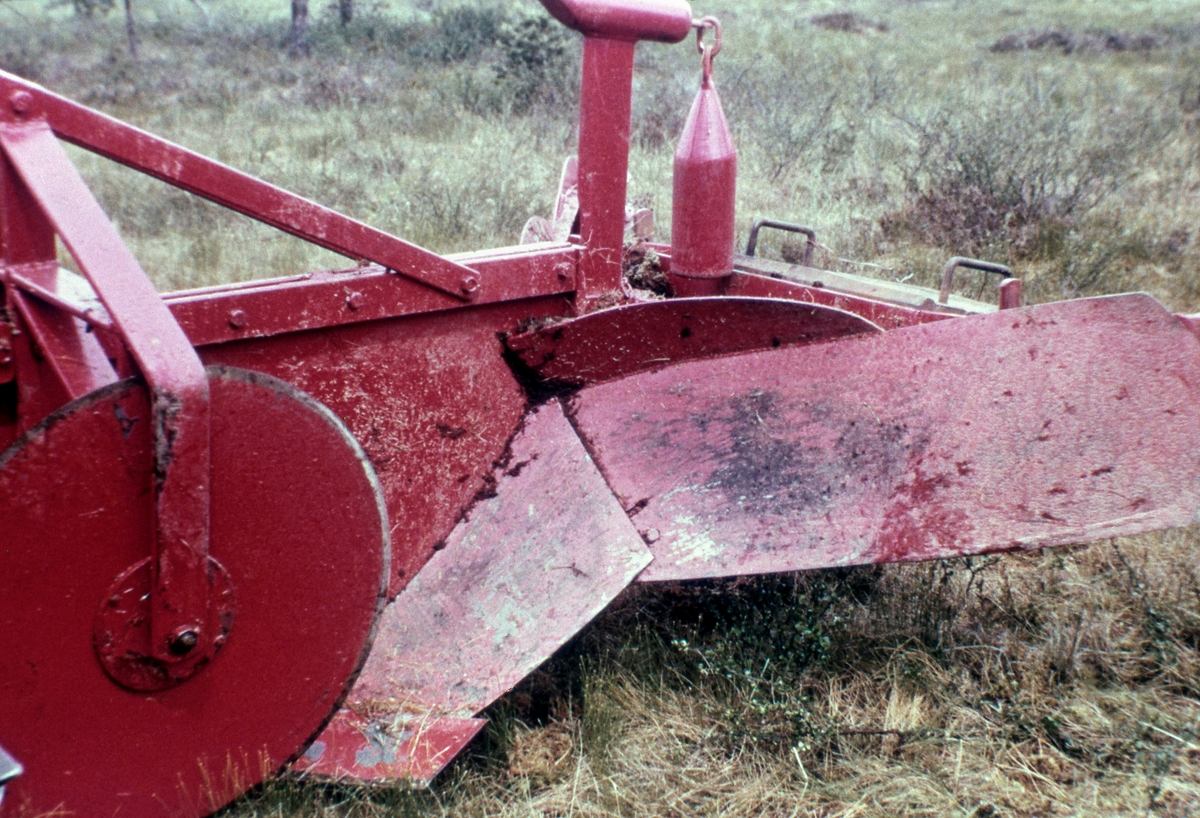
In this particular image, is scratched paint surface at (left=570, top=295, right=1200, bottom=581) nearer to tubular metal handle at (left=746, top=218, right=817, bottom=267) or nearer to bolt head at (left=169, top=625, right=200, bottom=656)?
tubular metal handle at (left=746, top=218, right=817, bottom=267)

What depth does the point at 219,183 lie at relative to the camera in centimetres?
164

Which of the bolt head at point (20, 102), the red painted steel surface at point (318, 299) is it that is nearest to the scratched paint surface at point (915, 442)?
the red painted steel surface at point (318, 299)

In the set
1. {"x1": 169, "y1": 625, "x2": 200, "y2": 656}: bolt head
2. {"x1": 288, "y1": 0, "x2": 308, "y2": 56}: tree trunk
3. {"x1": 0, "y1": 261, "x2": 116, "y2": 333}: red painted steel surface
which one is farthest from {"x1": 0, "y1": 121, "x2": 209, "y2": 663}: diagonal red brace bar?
{"x1": 288, "y1": 0, "x2": 308, "y2": 56}: tree trunk

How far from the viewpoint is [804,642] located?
229 centimetres

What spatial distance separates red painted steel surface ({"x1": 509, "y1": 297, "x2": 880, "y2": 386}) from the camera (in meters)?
2.02

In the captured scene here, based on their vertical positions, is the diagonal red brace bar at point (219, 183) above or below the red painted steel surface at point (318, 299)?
above

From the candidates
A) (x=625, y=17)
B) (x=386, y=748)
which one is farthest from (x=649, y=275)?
(x=386, y=748)

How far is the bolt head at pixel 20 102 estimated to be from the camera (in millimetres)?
1476

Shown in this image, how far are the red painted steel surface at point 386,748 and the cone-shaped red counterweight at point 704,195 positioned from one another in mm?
1277

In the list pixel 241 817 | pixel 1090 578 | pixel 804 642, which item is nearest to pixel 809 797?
pixel 804 642

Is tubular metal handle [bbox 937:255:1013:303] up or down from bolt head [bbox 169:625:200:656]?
up

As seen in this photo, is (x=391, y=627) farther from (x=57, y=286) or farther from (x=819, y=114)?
(x=819, y=114)

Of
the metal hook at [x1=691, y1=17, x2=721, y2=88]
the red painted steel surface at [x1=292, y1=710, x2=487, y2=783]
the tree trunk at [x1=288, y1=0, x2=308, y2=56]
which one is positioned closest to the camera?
the red painted steel surface at [x1=292, y1=710, x2=487, y2=783]

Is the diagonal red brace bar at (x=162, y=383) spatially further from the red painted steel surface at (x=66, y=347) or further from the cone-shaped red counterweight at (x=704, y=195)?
the cone-shaped red counterweight at (x=704, y=195)
